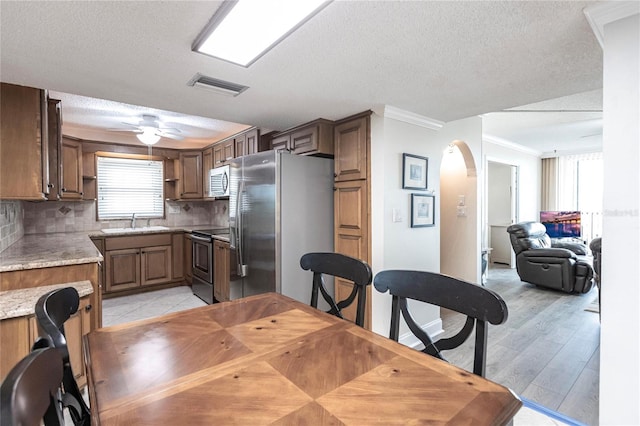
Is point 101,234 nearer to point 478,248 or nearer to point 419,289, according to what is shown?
point 419,289

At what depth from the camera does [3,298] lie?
1812 millimetres

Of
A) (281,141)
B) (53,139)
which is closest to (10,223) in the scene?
(53,139)

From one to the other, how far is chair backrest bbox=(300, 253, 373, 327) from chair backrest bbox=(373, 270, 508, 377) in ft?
0.43

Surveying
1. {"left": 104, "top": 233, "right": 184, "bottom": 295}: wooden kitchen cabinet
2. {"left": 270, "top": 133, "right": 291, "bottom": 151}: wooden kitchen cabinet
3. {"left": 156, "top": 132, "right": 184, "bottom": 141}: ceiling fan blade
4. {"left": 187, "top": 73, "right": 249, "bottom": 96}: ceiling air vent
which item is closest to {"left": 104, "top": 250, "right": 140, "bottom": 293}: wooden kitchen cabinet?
{"left": 104, "top": 233, "right": 184, "bottom": 295}: wooden kitchen cabinet

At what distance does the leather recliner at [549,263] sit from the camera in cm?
438

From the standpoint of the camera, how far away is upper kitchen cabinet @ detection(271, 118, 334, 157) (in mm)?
2939

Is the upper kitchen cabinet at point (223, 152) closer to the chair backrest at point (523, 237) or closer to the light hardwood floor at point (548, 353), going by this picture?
the light hardwood floor at point (548, 353)

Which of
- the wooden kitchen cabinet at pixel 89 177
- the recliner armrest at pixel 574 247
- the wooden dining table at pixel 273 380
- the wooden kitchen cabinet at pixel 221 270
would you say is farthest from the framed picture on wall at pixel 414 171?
the wooden kitchen cabinet at pixel 89 177

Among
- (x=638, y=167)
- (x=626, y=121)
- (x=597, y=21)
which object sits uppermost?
(x=597, y=21)

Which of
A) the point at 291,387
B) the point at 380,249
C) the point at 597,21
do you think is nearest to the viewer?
the point at 291,387

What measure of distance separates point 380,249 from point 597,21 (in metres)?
1.88

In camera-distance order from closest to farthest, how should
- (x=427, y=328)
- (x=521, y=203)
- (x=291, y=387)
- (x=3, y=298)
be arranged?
1. (x=291, y=387)
2. (x=3, y=298)
3. (x=427, y=328)
4. (x=521, y=203)

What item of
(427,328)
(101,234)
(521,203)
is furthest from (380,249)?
(521,203)

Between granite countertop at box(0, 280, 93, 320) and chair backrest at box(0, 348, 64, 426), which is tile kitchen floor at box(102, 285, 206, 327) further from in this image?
chair backrest at box(0, 348, 64, 426)
